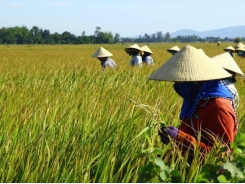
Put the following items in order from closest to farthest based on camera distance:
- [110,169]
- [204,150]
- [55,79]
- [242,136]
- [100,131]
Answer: [242,136] < [110,169] < [204,150] < [100,131] < [55,79]

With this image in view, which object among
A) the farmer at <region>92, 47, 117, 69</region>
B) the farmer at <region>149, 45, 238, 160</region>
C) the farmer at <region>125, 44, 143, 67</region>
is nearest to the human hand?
the farmer at <region>149, 45, 238, 160</region>

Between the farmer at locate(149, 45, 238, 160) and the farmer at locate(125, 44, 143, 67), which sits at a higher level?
the farmer at locate(149, 45, 238, 160)

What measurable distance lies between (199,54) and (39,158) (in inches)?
40.3

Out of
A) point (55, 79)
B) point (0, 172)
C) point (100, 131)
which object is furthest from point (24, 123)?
point (55, 79)

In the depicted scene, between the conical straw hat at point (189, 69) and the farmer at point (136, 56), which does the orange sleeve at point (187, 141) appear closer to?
the conical straw hat at point (189, 69)

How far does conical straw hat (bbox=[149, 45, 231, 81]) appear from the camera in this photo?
2049 millimetres

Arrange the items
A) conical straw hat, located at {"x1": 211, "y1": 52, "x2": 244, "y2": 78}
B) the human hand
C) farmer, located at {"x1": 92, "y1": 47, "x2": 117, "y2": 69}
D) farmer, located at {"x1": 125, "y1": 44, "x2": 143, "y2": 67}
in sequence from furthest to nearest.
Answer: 1. farmer, located at {"x1": 125, "y1": 44, "x2": 143, "y2": 67}
2. farmer, located at {"x1": 92, "y1": 47, "x2": 117, "y2": 69}
3. conical straw hat, located at {"x1": 211, "y1": 52, "x2": 244, "y2": 78}
4. the human hand

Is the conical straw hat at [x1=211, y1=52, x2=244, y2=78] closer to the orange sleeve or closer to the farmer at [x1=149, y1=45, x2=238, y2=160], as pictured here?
the farmer at [x1=149, y1=45, x2=238, y2=160]

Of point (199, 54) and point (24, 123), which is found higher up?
point (199, 54)

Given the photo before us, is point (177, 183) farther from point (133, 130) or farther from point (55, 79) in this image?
point (55, 79)

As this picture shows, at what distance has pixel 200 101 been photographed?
2105mm

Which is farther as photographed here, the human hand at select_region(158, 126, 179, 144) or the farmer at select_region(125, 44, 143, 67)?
the farmer at select_region(125, 44, 143, 67)

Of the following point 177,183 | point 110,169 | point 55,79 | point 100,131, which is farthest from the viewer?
point 55,79

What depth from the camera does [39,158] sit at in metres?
1.70
